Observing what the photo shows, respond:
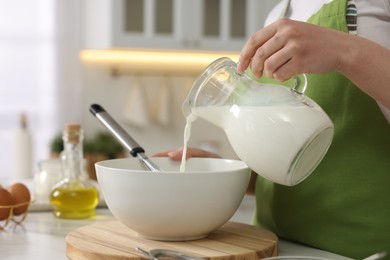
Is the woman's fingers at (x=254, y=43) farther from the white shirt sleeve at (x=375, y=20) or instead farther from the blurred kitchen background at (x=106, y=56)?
the blurred kitchen background at (x=106, y=56)

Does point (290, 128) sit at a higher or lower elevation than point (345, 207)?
higher

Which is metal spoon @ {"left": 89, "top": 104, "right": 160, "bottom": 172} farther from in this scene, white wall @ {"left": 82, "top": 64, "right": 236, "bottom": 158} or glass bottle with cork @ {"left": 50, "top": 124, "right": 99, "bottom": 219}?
white wall @ {"left": 82, "top": 64, "right": 236, "bottom": 158}

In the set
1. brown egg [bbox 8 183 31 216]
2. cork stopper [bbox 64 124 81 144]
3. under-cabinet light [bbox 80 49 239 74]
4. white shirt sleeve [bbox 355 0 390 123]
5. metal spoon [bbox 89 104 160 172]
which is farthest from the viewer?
under-cabinet light [bbox 80 49 239 74]

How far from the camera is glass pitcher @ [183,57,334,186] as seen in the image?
2.89 feet

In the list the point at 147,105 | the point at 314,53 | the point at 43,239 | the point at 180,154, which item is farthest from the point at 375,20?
the point at 147,105

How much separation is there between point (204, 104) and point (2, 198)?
457 millimetres

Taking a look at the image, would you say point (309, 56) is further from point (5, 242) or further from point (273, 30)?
point (5, 242)

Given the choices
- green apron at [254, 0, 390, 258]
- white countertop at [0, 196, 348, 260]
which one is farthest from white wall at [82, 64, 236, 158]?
green apron at [254, 0, 390, 258]

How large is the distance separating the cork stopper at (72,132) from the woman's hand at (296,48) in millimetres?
576

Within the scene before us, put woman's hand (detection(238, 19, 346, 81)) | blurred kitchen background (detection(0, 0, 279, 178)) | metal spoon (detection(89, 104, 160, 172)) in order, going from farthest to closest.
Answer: blurred kitchen background (detection(0, 0, 279, 178)) → metal spoon (detection(89, 104, 160, 172)) → woman's hand (detection(238, 19, 346, 81))

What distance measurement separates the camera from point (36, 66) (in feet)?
11.5

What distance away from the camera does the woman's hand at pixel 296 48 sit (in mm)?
858

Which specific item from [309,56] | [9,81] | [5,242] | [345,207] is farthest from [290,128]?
[9,81]

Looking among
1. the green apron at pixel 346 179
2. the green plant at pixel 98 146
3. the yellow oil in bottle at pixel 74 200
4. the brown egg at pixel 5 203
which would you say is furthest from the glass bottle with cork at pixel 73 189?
the green plant at pixel 98 146
